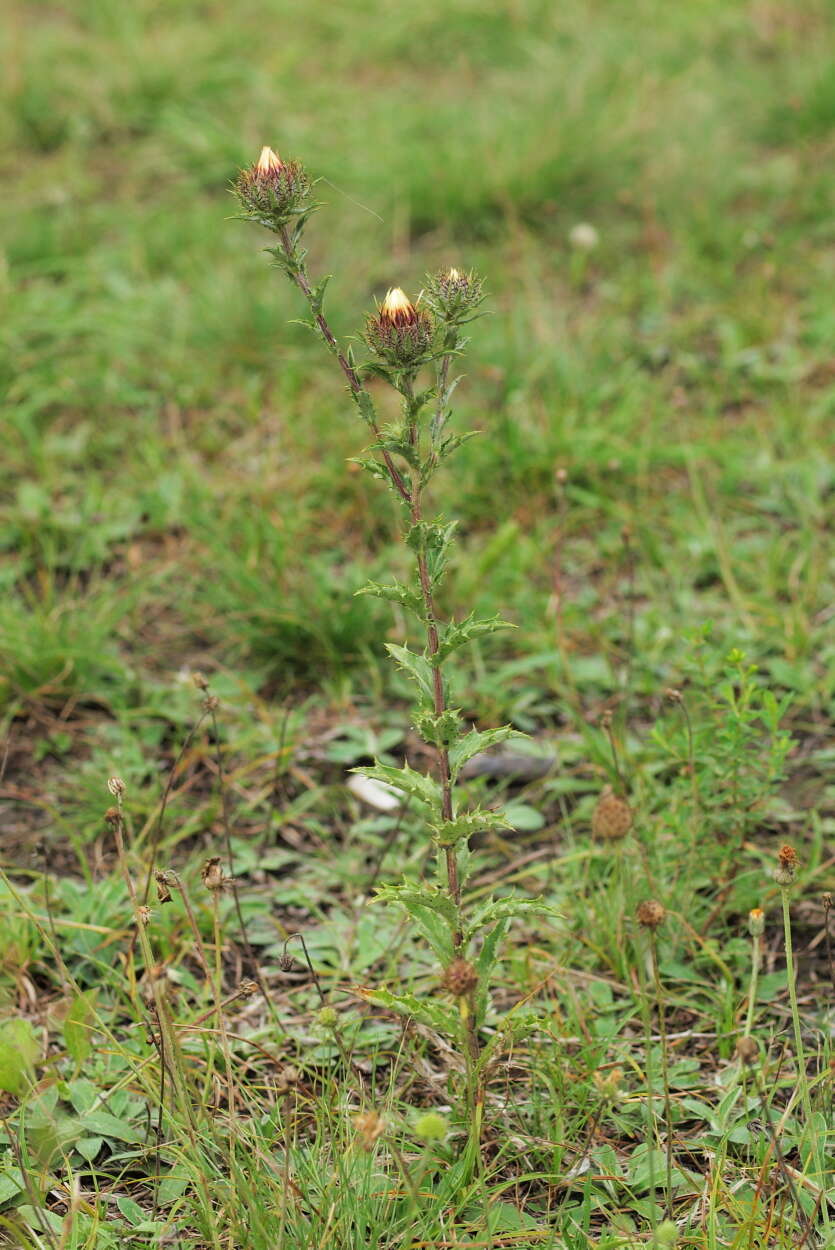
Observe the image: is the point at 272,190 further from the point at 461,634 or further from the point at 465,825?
the point at 465,825

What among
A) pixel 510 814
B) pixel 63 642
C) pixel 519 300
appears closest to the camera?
pixel 510 814

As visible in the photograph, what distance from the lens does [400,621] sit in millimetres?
2877

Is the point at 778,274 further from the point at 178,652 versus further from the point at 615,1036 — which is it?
the point at 615,1036

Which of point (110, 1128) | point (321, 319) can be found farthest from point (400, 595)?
point (110, 1128)

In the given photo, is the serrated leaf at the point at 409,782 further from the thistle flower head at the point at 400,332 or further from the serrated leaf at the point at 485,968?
the thistle flower head at the point at 400,332

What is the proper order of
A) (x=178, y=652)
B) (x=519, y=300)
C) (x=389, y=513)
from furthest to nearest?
1. (x=519, y=300)
2. (x=389, y=513)
3. (x=178, y=652)

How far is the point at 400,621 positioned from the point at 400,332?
56.1 inches

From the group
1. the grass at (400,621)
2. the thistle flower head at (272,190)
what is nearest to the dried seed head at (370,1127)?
the grass at (400,621)

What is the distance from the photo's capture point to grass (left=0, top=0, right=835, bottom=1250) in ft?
5.73

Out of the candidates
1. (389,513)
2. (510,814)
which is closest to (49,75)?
(389,513)

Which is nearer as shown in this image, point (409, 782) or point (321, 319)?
point (321, 319)

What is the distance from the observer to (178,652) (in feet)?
9.64

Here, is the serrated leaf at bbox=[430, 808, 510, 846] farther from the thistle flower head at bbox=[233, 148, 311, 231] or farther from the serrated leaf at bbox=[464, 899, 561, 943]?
the thistle flower head at bbox=[233, 148, 311, 231]

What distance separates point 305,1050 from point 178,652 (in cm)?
122
